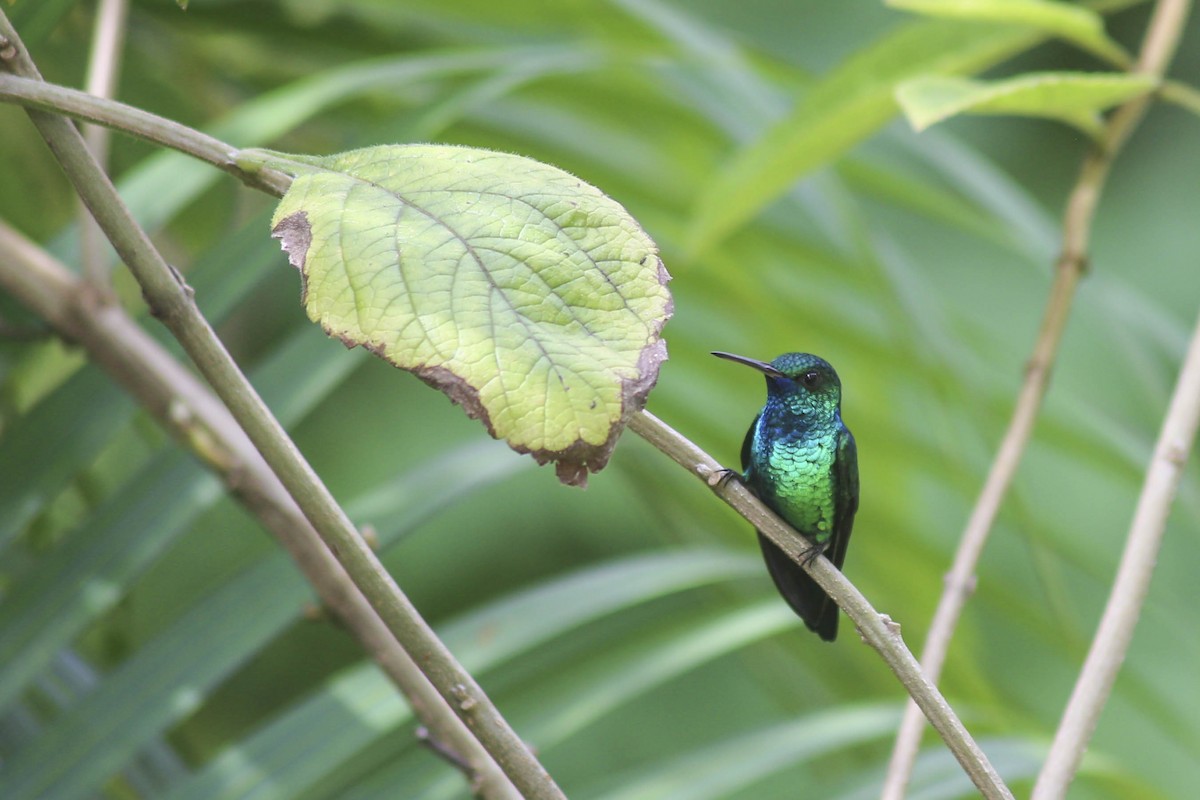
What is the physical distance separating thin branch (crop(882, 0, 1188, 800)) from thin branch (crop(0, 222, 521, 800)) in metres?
0.44

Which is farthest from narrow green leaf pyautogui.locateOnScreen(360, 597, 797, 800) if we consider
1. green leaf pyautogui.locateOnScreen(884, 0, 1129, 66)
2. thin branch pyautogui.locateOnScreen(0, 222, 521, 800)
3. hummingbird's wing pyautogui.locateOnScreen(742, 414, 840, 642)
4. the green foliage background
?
green leaf pyautogui.locateOnScreen(884, 0, 1129, 66)

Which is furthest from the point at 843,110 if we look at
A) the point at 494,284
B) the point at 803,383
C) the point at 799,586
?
the point at 494,284

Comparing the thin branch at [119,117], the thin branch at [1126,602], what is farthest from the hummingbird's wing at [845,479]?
the thin branch at [119,117]

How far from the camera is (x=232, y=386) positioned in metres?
0.62

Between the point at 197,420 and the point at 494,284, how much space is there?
2.54 feet

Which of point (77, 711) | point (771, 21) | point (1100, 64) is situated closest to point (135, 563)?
point (77, 711)

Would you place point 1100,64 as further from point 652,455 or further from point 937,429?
point 652,455

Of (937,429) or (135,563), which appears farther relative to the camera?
(937,429)

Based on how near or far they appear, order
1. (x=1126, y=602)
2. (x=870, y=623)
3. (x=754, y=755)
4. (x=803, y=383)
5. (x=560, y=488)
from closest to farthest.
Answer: (x=870, y=623)
(x=1126, y=602)
(x=803, y=383)
(x=754, y=755)
(x=560, y=488)

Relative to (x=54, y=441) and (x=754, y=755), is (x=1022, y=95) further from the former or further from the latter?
(x=54, y=441)

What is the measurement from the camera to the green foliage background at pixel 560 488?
1.44 m

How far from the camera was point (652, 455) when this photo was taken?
2100 millimetres

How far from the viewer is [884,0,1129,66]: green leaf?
1442 millimetres

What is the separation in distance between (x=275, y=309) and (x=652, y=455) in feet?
4.62
